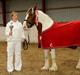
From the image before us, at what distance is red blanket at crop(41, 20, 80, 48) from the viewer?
6281 millimetres

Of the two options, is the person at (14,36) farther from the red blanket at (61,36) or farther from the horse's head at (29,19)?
the red blanket at (61,36)

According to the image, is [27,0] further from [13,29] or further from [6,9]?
[13,29]

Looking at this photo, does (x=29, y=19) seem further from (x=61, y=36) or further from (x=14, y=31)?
(x=61, y=36)

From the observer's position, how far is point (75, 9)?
12492mm

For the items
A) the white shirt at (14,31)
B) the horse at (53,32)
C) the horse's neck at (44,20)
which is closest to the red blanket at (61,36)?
the horse at (53,32)

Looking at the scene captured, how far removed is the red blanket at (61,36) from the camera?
6.28m

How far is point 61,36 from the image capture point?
6301 millimetres

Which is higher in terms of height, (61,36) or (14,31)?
(14,31)

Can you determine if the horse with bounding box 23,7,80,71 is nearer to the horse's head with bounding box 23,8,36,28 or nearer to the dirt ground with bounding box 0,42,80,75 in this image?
the horse's head with bounding box 23,8,36,28

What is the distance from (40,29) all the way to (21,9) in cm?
807

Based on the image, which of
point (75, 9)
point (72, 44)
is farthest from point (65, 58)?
point (75, 9)

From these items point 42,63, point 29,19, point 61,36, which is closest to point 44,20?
point 29,19

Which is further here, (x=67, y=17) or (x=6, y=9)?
(x=6, y=9)

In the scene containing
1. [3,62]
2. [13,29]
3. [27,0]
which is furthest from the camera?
[27,0]
